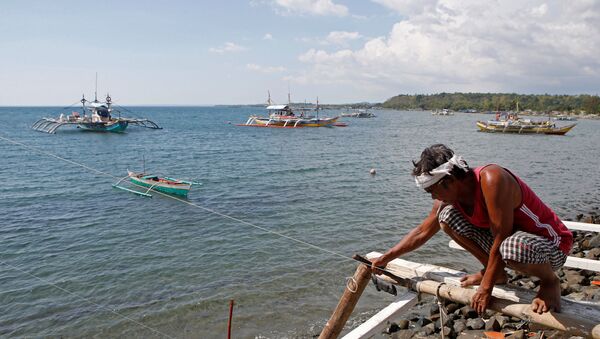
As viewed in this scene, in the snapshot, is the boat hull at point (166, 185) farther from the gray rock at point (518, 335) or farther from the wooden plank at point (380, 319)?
the wooden plank at point (380, 319)

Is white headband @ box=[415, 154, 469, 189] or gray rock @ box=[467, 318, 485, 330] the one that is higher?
white headband @ box=[415, 154, 469, 189]

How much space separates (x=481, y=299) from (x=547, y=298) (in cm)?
46

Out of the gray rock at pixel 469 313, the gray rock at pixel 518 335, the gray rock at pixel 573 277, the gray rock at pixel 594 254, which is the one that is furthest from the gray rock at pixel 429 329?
the gray rock at pixel 594 254

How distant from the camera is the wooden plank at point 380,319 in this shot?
12.7 feet

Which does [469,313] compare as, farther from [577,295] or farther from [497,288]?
[497,288]

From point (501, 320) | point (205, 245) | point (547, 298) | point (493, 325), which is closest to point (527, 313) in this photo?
point (547, 298)

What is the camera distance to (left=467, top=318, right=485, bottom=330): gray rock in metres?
6.58

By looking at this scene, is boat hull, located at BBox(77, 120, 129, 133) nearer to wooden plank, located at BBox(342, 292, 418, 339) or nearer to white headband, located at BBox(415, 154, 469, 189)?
wooden plank, located at BBox(342, 292, 418, 339)

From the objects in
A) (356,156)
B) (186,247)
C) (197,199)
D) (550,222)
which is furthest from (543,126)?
(550,222)

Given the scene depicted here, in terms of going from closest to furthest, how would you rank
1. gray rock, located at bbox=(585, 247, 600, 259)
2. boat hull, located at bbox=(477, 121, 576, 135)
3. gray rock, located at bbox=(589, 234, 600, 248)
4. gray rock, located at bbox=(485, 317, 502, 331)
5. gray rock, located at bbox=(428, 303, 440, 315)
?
gray rock, located at bbox=(485, 317, 502, 331) < gray rock, located at bbox=(428, 303, 440, 315) < gray rock, located at bbox=(585, 247, 600, 259) < gray rock, located at bbox=(589, 234, 600, 248) < boat hull, located at bbox=(477, 121, 576, 135)

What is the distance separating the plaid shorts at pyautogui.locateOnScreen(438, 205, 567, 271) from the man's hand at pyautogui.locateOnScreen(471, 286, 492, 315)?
1.06 feet

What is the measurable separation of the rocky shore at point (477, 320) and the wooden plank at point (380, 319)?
5.97 feet

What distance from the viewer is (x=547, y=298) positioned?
3.13 metres

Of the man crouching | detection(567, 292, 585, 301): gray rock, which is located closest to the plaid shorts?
the man crouching
